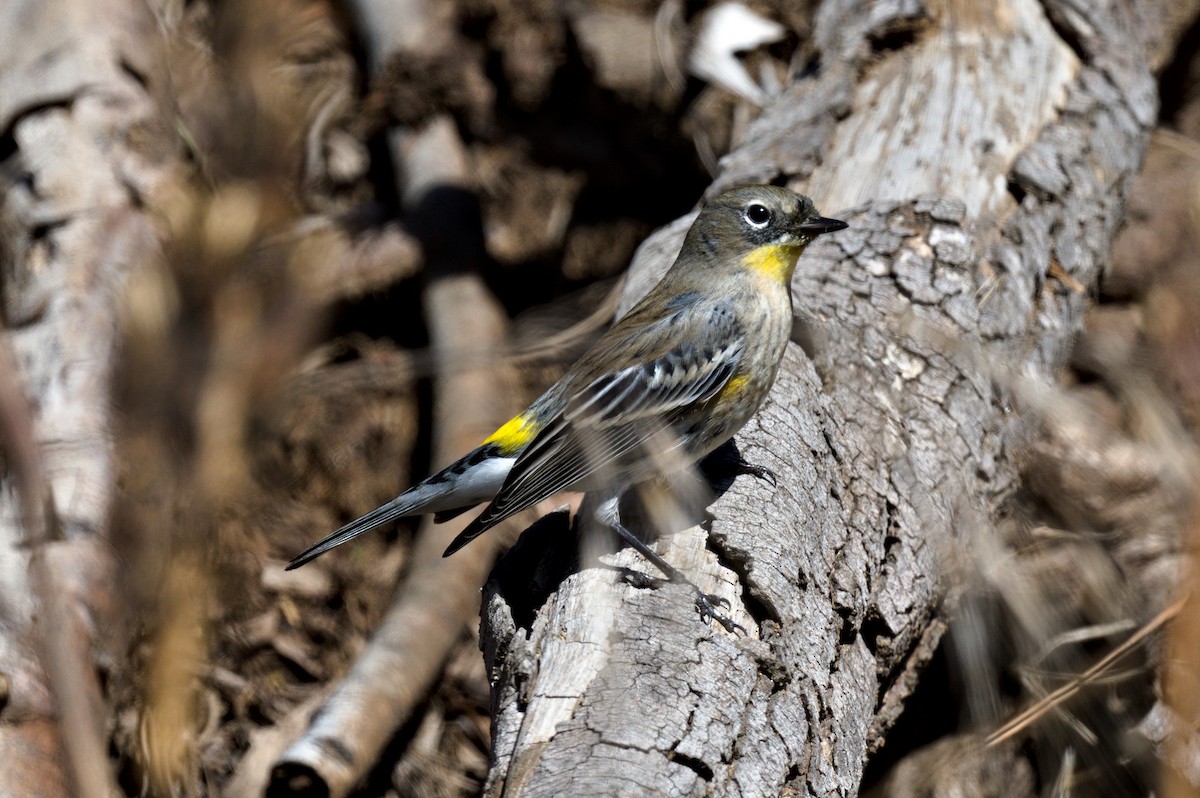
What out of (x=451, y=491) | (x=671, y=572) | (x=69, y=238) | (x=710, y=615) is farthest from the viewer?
(x=69, y=238)

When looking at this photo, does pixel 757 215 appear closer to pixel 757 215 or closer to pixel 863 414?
pixel 757 215

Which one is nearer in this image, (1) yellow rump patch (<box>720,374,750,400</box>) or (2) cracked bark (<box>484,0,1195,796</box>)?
(2) cracked bark (<box>484,0,1195,796</box>)

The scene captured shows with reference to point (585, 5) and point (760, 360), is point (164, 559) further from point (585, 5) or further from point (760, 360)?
point (585, 5)

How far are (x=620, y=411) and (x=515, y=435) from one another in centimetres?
43

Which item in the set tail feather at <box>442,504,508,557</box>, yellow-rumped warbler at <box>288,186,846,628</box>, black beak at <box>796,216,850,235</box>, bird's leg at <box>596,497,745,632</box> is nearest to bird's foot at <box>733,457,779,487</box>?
yellow-rumped warbler at <box>288,186,846,628</box>

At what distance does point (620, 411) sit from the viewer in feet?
12.7

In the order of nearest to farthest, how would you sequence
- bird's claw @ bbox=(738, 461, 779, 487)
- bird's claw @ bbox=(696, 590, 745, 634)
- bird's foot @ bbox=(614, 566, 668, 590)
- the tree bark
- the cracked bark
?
the tree bark → the cracked bark → bird's claw @ bbox=(696, 590, 745, 634) → bird's foot @ bbox=(614, 566, 668, 590) → bird's claw @ bbox=(738, 461, 779, 487)

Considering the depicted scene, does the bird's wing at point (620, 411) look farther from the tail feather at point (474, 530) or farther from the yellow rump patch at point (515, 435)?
the yellow rump patch at point (515, 435)

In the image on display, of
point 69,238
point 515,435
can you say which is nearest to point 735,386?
point 515,435

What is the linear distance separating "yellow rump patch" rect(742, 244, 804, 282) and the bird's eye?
82mm

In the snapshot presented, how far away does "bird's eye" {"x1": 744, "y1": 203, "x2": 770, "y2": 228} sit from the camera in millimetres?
4047

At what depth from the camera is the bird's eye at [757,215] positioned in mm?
4047

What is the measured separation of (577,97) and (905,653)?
4382 mm

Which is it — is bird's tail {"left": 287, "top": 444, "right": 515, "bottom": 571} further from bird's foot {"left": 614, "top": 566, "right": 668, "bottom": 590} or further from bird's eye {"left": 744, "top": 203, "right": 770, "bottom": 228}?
bird's eye {"left": 744, "top": 203, "right": 770, "bottom": 228}
